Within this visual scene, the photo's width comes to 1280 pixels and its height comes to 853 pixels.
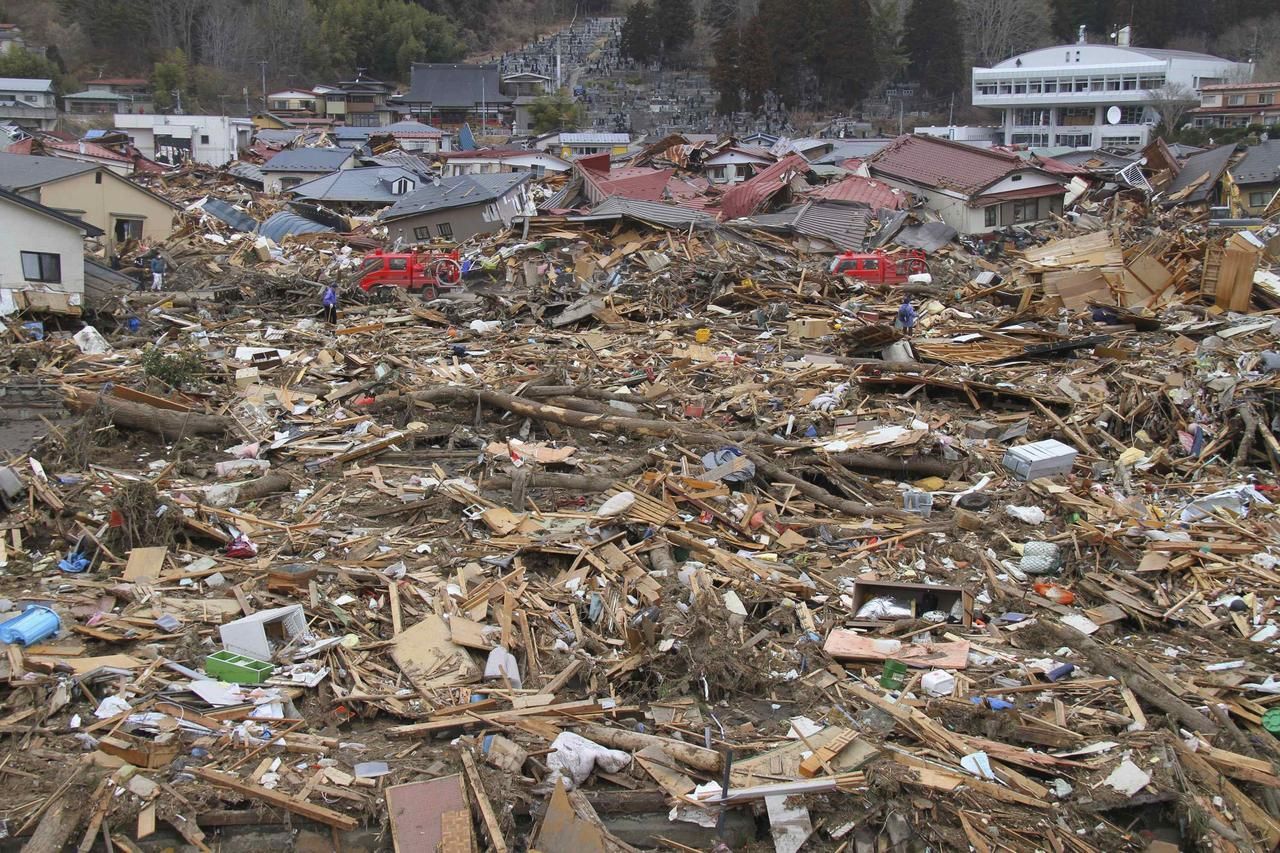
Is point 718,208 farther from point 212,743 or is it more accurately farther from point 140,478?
point 212,743

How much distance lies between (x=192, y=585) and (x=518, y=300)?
42.0 feet

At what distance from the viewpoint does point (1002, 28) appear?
69.0m

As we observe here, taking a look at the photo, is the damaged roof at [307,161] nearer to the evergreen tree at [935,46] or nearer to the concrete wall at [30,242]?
the concrete wall at [30,242]

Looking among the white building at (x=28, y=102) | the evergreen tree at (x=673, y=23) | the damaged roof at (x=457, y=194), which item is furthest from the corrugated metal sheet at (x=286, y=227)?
the evergreen tree at (x=673, y=23)

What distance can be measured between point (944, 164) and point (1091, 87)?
97.1 ft

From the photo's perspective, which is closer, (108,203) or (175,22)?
(108,203)

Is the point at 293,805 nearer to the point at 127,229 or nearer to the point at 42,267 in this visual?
the point at 42,267

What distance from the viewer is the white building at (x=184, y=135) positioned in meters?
49.2

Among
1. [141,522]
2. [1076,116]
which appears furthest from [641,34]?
[141,522]

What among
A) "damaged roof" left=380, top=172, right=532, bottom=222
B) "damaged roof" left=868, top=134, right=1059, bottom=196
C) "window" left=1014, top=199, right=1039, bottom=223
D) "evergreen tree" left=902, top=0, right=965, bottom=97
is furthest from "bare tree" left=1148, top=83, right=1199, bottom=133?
"damaged roof" left=380, top=172, right=532, bottom=222

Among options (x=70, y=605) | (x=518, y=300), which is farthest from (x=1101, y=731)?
(x=518, y=300)

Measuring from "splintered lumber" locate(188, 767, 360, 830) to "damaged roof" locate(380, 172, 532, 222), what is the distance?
24455mm

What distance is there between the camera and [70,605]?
7500mm

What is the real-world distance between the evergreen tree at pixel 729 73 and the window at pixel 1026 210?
2612 cm
